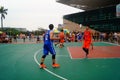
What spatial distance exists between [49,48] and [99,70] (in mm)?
2418

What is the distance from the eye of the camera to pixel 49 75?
32.0ft

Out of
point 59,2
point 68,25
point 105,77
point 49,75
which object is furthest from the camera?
point 68,25

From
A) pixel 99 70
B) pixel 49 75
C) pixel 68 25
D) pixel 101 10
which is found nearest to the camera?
pixel 49 75

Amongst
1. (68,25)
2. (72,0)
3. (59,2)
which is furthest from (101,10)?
(68,25)

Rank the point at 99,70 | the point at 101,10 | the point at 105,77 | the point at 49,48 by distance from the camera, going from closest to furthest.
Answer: the point at 105,77, the point at 99,70, the point at 49,48, the point at 101,10

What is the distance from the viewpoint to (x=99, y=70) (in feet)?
34.8

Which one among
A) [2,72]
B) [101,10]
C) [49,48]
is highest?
[101,10]

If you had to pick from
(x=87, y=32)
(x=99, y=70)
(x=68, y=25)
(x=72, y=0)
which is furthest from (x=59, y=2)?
(x=99, y=70)

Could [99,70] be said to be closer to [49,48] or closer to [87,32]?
[49,48]

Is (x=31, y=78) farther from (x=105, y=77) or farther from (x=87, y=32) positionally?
(x=87, y=32)

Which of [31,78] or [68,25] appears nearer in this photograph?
[31,78]

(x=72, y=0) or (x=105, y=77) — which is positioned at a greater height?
(x=72, y=0)

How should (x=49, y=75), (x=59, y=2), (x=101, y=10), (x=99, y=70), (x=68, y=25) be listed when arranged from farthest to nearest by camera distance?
1. (x=68, y=25)
2. (x=59, y=2)
3. (x=101, y=10)
4. (x=99, y=70)
5. (x=49, y=75)

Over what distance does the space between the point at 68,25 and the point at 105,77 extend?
70898mm
